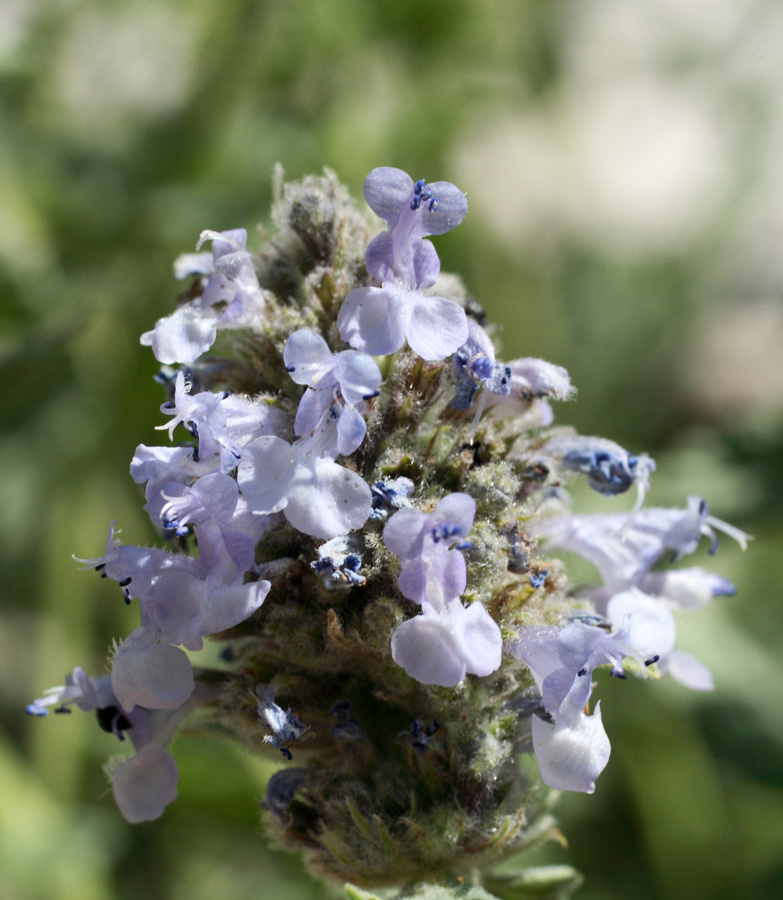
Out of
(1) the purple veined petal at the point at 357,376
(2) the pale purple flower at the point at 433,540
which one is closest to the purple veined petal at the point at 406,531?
(2) the pale purple flower at the point at 433,540

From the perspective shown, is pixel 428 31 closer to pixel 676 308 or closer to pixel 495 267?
pixel 495 267


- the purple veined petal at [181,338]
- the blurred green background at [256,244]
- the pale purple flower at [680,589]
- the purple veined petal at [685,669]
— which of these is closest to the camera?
the purple veined petal at [181,338]

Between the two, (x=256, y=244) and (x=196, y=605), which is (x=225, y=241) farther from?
(x=256, y=244)

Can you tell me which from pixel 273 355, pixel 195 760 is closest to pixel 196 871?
pixel 195 760

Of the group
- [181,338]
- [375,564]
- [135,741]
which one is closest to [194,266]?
[181,338]

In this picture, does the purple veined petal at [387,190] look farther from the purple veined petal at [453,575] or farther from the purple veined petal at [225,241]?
the purple veined petal at [453,575]

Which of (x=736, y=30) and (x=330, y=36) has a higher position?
(x=736, y=30)
